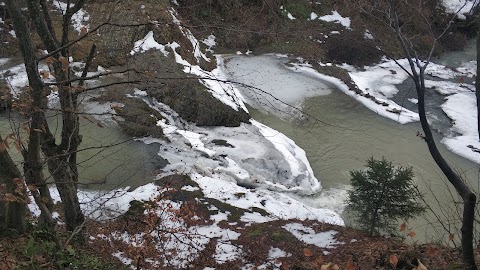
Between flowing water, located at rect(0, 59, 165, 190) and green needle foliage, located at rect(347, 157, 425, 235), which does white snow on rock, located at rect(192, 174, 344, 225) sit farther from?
green needle foliage, located at rect(347, 157, 425, 235)

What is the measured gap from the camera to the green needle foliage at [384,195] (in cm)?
813

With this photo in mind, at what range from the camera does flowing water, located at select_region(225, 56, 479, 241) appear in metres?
12.1

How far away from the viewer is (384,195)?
8281mm

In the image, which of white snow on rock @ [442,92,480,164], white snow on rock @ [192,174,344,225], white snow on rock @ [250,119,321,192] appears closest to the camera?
white snow on rock @ [192,174,344,225]

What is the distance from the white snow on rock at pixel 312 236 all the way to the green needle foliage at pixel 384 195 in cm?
91

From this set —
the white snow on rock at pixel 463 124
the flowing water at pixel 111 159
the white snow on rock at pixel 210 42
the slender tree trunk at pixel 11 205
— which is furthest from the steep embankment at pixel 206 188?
the white snow on rock at pixel 463 124

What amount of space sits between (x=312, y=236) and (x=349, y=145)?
6507 mm

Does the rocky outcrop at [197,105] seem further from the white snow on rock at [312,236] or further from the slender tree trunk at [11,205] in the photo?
the slender tree trunk at [11,205]

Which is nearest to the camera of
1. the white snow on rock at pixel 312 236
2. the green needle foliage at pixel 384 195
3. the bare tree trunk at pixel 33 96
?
the bare tree trunk at pixel 33 96

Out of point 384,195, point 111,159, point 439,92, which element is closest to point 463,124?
point 439,92

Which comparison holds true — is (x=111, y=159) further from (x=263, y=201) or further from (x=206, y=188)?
(x=263, y=201)

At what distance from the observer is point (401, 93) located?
19.8m

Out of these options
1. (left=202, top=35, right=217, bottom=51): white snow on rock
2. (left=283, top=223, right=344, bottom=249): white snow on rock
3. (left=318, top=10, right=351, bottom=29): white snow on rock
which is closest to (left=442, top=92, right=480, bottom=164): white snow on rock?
(left=283, top=223, right=344, bottom=249): white snow on rock

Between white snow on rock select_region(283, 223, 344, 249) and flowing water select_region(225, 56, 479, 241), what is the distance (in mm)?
2525
